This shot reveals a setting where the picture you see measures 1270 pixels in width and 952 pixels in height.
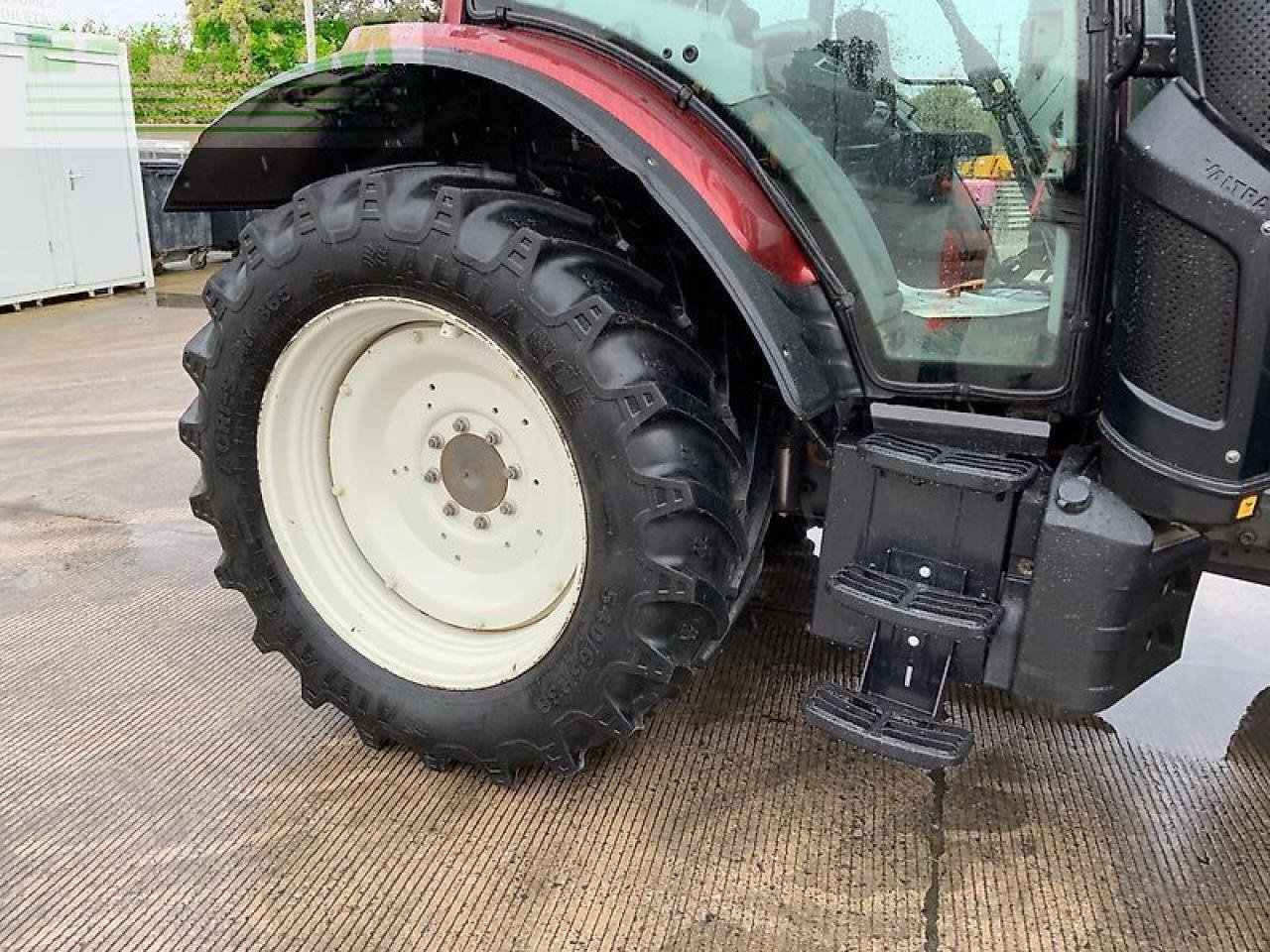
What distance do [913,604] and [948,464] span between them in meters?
0.26

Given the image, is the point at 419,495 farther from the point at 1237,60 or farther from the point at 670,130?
the point at 1237,60

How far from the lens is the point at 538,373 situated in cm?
193

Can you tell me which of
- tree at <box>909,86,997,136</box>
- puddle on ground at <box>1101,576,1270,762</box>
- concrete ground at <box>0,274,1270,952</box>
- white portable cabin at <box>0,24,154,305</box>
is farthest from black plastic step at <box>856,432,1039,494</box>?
white portable cabin at <box>0,24,154,305</box>

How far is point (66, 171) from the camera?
8203mm

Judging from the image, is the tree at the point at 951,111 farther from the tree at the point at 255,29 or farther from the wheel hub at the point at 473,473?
the tree at the point at 255,29

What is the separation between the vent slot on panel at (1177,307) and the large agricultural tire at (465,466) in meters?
0.72

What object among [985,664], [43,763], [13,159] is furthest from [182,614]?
[13,159]

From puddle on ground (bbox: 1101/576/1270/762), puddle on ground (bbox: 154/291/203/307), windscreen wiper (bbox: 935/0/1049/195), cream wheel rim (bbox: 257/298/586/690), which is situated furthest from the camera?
puddle on ground (bbox: 154/291/203/307)

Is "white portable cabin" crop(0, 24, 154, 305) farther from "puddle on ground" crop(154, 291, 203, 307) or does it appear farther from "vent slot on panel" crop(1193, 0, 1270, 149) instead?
"vent slot on panel" crop(1193, 0, 1270, 149)

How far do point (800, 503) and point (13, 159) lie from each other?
7571mm

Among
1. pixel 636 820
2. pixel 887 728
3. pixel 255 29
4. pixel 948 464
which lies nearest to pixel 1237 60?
pixel 948 464

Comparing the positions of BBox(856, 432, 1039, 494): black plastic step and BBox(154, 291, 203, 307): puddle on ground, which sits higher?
BBox(856, 432, 1039, 494): black plastic step

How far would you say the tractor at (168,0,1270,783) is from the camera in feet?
5.61

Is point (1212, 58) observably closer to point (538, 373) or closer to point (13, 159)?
point (538, 373)
